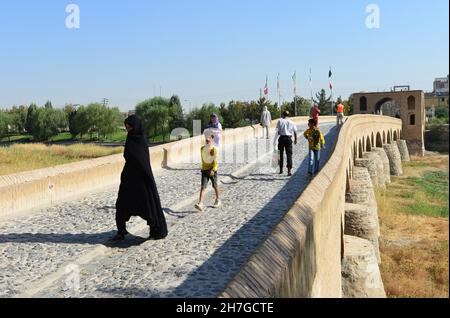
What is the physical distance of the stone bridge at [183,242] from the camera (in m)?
4.64

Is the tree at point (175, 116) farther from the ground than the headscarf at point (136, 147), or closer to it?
farther from the ground

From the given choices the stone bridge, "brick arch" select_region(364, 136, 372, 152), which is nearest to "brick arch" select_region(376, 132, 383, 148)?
"brick arch" select_region(364, 136, 372, 152)

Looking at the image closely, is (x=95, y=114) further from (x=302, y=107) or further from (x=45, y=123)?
(x=302, y=107)

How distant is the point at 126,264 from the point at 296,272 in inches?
87.3

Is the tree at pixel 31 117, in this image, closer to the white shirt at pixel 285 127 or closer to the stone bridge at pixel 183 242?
the stone bridge at pixel 183 242

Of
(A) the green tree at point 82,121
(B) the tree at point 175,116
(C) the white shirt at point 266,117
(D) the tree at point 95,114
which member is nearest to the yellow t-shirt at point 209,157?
(C) the white shirt at point 266,117

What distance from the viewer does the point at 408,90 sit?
69438 millimetres

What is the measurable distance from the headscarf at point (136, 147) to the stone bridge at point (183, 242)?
1.00 meters

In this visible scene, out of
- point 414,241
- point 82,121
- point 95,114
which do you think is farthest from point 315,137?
point 82,121

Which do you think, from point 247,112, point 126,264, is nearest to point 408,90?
point 247,112

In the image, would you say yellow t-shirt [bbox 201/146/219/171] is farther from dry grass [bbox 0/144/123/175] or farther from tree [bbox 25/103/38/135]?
tree [bbox 25/103/38/135]

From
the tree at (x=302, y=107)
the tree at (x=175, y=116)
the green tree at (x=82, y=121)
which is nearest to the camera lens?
the tree at (x=175, y=116)

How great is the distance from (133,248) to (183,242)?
64 centimetres

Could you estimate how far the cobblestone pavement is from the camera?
16.3 feet
